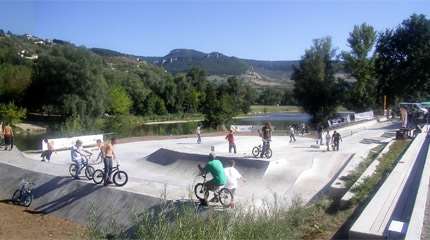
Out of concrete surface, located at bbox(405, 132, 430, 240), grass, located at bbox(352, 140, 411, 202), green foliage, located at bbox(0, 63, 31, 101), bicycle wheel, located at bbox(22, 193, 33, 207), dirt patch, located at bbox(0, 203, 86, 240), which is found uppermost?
green foliage, located at bbox(0, 63, 31, 101)

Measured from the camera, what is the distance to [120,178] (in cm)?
1742

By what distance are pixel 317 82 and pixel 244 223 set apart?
70.0 meters

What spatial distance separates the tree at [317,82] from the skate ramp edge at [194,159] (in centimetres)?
5133

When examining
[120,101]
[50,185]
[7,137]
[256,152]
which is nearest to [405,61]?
[256,152]

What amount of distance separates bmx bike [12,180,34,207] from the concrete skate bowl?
734 cm

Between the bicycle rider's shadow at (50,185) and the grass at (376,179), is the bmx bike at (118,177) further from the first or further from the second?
the grass at (376,179)

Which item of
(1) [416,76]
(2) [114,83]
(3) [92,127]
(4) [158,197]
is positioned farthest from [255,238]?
(2) [114,83]

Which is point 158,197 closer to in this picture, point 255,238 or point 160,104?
point 255,238

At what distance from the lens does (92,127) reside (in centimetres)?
5300

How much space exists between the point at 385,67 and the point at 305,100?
603 inches

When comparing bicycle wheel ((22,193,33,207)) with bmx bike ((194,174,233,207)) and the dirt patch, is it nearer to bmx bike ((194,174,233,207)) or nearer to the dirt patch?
the dirt patch

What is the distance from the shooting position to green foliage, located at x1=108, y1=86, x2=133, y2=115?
86500 millimetres

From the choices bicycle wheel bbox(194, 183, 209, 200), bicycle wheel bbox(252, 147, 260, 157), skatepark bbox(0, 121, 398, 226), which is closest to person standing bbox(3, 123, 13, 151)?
skatepark bbox(0, 121, 398, 226)

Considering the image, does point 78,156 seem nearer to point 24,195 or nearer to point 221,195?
point 24,195
